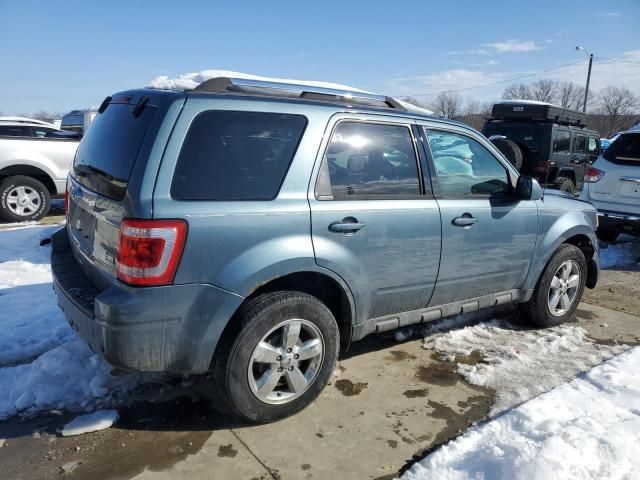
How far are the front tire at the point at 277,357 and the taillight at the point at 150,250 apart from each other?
52cm

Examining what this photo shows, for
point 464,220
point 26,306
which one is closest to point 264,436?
point 464,220

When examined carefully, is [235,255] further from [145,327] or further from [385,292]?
[385,292]

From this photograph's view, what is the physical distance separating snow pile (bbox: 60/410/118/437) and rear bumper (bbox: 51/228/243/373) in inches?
22.4

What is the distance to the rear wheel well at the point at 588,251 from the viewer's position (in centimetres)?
475

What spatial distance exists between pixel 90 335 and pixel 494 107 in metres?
12.5

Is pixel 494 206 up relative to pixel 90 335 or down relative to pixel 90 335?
up

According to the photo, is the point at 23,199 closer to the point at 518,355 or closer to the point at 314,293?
the point at 314,293

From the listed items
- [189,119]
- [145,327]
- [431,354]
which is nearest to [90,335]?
[145,327]

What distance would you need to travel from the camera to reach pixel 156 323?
247 cm

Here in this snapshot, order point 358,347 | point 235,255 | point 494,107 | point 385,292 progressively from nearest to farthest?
1. point 235,255
2. point 385,292
3. point 358,347
4. point 494,107

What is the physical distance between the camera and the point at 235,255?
2613 mm

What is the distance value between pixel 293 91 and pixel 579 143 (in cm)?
1196

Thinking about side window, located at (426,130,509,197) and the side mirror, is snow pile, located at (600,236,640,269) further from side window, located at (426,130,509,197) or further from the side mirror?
side window, located at (426,130,509,197)

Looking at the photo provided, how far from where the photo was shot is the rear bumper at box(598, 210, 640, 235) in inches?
281
